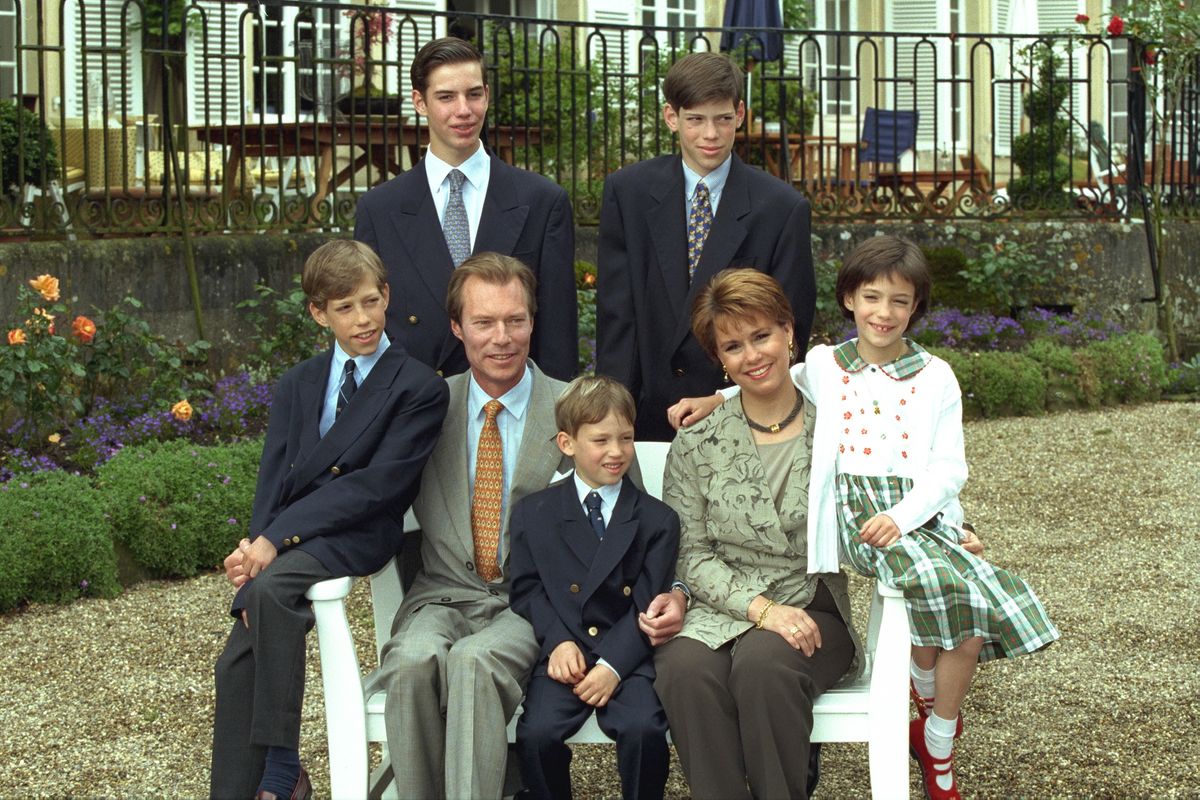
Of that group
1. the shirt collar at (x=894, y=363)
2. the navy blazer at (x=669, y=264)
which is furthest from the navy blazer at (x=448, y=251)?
the shirt collar at (x=894, y=363)

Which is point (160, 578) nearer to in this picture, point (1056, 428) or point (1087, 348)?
point (1056, 428)

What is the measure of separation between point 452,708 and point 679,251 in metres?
1.47

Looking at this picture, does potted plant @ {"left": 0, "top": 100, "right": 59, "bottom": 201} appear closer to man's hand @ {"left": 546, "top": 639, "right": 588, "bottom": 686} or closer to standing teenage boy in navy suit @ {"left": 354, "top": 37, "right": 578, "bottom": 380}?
standing teenage boy in navy suit @ {"left": 354, "top": 37, "right": 578, "bottom": 380}

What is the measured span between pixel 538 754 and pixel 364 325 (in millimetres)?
1103

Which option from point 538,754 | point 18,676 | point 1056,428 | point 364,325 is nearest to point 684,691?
point 538,754

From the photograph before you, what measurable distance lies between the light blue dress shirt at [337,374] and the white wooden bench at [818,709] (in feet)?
1.73

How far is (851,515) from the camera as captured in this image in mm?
3387

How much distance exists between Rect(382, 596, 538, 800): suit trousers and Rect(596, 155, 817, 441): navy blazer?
1.00 meters

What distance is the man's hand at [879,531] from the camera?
3283 mm

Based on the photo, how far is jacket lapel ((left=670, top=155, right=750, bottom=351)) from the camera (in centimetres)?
386

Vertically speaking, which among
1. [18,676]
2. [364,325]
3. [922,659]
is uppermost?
[364,325]

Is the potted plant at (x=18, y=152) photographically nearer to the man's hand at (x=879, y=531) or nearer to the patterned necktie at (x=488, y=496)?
the patterned necktie at (x=488, y=496)

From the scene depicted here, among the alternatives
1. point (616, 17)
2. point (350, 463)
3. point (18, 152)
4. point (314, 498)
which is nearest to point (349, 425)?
point (350, 463)

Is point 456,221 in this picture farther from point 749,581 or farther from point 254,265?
point 254,265
